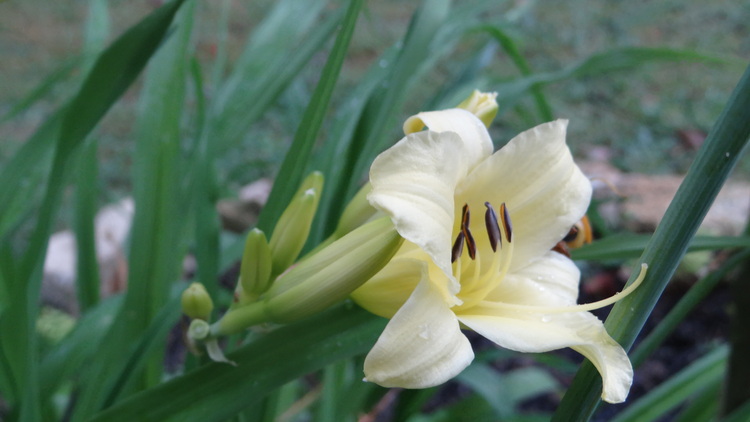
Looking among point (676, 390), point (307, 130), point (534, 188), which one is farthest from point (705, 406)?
point (307, 130)

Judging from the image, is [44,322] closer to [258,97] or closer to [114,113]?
[258,97]

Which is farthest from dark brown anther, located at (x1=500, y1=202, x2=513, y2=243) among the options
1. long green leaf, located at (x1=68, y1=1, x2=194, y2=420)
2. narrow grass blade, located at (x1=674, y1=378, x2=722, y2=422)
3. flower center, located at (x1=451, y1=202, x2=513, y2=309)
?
narrow grass blade, located at (x1=674, y1=378, x2=722, y2=422)

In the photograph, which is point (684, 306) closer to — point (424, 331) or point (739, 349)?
point (739, 349)

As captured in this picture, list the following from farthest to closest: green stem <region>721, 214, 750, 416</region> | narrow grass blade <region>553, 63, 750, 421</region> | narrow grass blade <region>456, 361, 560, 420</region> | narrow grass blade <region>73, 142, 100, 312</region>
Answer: narrow grass blade <region>456, 361, 560, 420</region>
narrow grass blade <region>73, 142, 100, 312</region>
green stem <region>721, 214, 750, 416</region>
narrow grass blade <region>553, 63, 750, 421</region>

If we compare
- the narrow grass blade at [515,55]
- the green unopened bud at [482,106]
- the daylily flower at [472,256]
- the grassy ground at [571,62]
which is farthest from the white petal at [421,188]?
the grassy ground at [571,62]

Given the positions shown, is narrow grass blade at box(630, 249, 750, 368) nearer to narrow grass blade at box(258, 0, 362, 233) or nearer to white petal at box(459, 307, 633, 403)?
white petal at box(459, 307, 633, 403)

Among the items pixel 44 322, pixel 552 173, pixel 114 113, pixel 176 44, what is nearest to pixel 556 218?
pixel 552 173

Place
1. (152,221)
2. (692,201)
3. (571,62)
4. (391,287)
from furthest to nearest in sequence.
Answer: (571,62) < (152,221) < (391,287) < (692,201)
